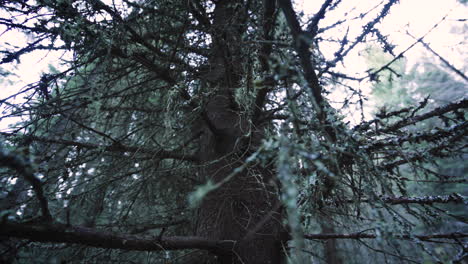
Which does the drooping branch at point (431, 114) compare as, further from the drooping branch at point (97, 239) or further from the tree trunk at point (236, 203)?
the drooping branch at point (97, 239)

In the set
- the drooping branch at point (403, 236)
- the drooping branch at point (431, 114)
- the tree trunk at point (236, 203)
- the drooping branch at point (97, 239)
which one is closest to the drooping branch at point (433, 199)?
the drooping branch at point (403, 236)

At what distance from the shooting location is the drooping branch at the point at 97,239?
1196mm

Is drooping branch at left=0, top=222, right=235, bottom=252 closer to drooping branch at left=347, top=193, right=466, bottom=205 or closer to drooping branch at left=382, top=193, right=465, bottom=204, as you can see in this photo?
drooping branch at left=347, top=193, right=466, bottom=205

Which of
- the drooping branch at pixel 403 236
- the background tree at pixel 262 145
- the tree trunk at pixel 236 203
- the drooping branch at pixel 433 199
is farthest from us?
the tree trunk at pixel 236 203

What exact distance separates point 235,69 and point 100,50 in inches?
53.2

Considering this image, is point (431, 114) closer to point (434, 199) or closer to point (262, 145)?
point (434, 199)

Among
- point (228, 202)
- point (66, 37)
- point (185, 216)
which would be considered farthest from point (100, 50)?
point (185, 216)

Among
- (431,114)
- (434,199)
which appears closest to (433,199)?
(434,199)

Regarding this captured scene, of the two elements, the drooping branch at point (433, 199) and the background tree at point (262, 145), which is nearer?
the background tree at point (262, 145)

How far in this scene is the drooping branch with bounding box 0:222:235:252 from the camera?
3.92 feet

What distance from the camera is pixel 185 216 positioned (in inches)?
146

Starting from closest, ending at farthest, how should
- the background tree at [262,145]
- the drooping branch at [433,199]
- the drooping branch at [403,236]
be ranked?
the background tree at [262,145] → the drooping branch at [403,236] → the drooping branch at [433,199]

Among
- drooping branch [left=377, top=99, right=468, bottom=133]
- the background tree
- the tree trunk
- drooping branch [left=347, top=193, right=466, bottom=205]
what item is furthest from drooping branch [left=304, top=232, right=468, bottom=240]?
drooping branch [left=377, top=99, right=468, bottom=133]

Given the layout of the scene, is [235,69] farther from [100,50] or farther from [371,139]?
[371,139]
